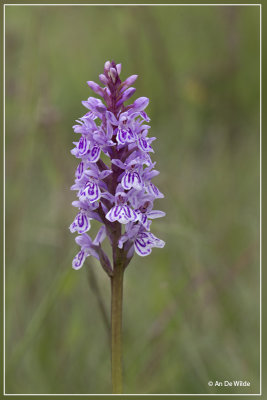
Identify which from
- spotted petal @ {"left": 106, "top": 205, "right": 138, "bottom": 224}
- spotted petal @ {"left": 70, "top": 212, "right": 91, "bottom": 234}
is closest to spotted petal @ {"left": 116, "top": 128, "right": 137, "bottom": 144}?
spotted petal @ {"left": 106, "top": 205, "right": 138, "bottom": 224}

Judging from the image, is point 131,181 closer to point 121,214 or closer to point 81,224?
point 121,214

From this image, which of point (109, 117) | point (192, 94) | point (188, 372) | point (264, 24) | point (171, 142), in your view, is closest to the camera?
point (109, 117)

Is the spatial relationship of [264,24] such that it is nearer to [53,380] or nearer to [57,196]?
[57,196]

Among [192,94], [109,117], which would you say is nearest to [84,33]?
[192,94]

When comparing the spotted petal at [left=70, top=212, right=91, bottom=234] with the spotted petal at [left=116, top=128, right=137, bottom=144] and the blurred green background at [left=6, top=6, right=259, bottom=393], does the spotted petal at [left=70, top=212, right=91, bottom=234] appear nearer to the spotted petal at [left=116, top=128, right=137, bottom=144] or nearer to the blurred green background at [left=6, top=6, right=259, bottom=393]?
the spotted petal at [left=116, top=128, right=137, bottom=144]

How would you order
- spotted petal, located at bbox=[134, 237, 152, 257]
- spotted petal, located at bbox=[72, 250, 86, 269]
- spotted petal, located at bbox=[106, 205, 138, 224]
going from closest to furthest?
1. spotted petal, located at bbox=[106, 205, 138, 224]
2. spotted petal, located at bbox=[134, 237, 152, 257]
3. spotted petal, located at bbox=[72, 250, 86, 269]

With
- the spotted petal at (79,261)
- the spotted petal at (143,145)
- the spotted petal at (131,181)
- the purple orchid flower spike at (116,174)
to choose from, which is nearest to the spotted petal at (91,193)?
the purple orchid flower spike at (116,174)

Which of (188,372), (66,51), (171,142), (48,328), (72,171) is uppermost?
(66,51)
